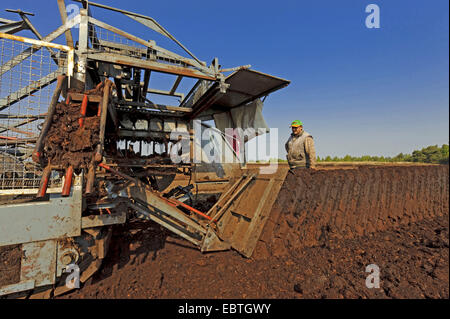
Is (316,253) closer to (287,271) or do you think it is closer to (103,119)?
(287,271)

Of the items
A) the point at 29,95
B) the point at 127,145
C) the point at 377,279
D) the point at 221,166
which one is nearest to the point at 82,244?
the point at 29,95

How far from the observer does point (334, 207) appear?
3.41m

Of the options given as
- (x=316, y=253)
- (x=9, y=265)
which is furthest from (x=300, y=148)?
(x=9, y=265)

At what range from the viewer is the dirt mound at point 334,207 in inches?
126

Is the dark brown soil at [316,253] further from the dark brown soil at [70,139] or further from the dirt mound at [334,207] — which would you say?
the dark brown soil at [70,139]

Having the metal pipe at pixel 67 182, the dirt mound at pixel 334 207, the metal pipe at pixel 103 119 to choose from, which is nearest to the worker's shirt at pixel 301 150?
the dirt mound at pixel 334 207

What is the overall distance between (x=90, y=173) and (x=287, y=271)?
262cm

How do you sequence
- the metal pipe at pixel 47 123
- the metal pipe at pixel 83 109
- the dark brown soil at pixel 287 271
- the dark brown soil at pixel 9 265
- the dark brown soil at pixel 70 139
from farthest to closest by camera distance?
the dark brown soil at pixel 9 265 → the dark brown soil at pixel 287 271 → the metal pipe at pixel 83 109 → the dark brown soil at pixel 70 139 → the metal pipe at pixel 47 123

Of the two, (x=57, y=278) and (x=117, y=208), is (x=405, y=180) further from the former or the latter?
(x=57, y=278)

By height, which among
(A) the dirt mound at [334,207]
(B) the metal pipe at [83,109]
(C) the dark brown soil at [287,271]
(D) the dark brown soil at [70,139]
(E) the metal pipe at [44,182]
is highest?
(B) the metal pipe at [83,109]

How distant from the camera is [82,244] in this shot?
100 inches

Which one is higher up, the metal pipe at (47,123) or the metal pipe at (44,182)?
the metal pipe at (47,123)

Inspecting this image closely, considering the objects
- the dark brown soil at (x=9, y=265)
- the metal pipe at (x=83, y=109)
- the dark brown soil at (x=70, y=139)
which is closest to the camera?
the dark brown soil at (x=70, y=139)

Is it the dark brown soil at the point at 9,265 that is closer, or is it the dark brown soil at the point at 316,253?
the dark brown soil at the point at 316,253
